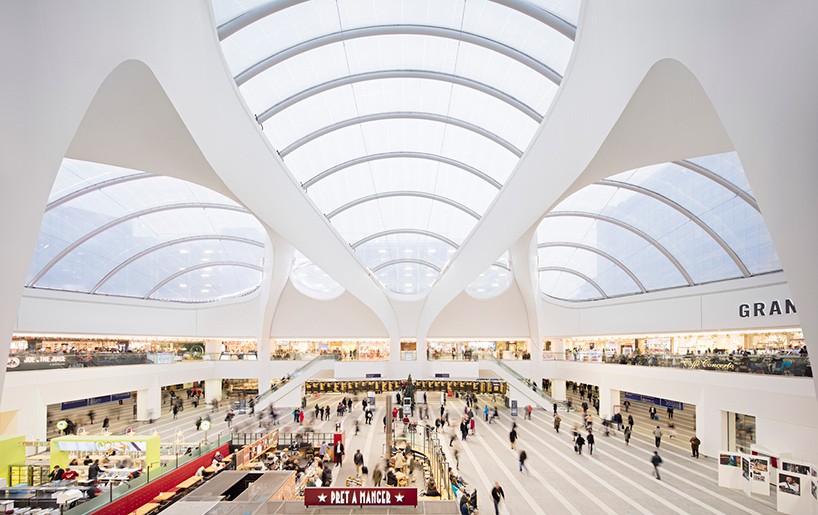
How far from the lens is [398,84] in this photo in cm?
1722

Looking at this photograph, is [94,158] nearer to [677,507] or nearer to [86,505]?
[86,505]

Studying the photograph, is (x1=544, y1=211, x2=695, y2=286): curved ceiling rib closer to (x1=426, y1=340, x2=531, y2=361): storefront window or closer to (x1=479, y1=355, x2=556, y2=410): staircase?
(x1=479, y1=355, x2=556, y2=410): staircase

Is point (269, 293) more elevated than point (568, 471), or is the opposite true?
point (269, 293)

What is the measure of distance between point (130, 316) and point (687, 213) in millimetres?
32965

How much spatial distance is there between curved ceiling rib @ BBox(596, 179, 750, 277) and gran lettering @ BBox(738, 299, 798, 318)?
1.80 meters

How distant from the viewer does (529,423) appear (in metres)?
25.7

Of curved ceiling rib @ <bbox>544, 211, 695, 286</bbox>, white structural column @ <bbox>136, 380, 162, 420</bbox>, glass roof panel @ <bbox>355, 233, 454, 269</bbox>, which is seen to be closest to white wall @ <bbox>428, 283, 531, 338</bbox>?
glass roof panel @ <bbox>355, 233, 454, 269</bbox>

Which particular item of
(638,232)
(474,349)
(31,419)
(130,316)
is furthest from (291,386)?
(638,232)

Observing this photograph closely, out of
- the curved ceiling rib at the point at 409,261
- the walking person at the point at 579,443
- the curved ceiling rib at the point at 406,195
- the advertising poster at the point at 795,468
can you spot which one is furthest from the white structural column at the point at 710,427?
the curved ceiling rib at the point at 409,261

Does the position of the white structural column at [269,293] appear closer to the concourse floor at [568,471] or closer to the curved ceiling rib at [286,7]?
the concourse floor at [568,471]

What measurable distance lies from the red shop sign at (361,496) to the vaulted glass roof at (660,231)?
1745 centimetres

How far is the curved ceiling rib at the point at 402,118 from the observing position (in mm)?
18109

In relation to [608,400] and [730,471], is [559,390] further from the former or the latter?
[730,471]

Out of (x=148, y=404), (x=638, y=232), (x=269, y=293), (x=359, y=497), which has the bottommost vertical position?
(x=148, y=404)
